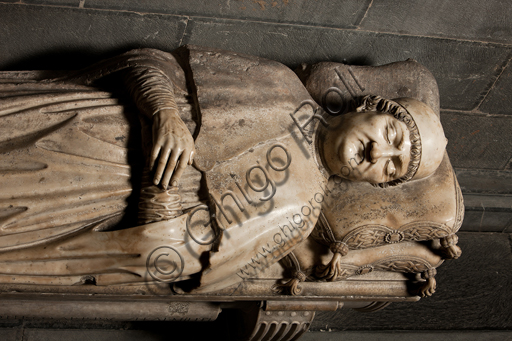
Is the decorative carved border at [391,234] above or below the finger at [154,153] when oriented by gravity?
below

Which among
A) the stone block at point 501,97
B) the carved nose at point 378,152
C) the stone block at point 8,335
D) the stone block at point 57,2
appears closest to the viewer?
the carved nose at point 378,152

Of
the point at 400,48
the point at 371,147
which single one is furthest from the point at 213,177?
the point at 400,48

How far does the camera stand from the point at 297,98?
7.77 feet

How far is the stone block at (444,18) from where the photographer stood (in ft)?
9.56

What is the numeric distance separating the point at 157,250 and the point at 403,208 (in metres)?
1.30

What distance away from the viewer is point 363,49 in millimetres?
3041

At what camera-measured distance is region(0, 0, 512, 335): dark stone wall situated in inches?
104

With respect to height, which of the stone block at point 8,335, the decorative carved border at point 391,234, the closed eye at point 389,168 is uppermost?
the closed eye at point 389,168

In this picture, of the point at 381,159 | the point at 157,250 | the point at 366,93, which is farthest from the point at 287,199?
the point at 366,93

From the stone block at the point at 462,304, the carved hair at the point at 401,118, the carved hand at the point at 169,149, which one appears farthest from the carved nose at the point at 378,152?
the stone block at the point at 462,304

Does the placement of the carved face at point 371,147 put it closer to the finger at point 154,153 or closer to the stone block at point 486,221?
the finger at point 154,153

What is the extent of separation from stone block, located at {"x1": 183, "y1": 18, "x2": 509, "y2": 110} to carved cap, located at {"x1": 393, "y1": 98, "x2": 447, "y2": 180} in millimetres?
863

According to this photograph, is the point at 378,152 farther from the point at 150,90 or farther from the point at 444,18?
the point at 444,18

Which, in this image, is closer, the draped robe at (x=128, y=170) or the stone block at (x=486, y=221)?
the draped robe at (x=128, y=170)
